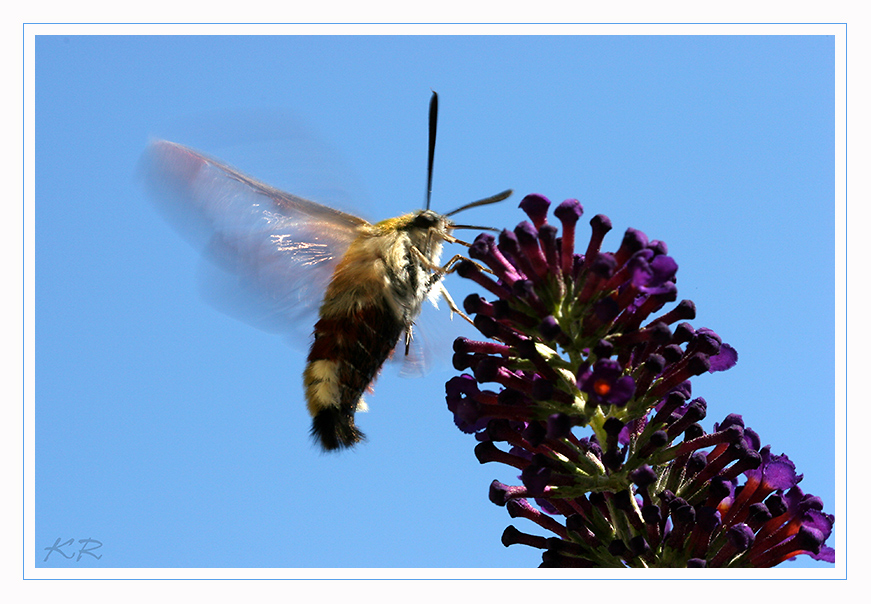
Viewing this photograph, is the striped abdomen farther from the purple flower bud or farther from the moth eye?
the purple flower bud

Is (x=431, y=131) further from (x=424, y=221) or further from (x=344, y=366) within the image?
(x=344, y=366)

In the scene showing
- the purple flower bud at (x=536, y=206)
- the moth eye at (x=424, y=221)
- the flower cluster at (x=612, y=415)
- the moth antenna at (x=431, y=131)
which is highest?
the moth antenna at (x=431, y=131)

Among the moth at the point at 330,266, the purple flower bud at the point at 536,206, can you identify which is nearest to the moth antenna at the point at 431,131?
the moth at the point at 330,266

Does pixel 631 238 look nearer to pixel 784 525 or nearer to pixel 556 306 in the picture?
pixel 556 306

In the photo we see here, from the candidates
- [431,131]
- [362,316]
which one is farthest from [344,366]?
[431,131]

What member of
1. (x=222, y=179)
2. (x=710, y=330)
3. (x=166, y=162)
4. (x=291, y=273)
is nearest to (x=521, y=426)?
(x=710, y=330)

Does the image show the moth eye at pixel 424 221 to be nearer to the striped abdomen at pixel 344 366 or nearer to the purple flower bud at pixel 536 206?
the striped abdomen at pixel 344 366
